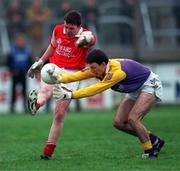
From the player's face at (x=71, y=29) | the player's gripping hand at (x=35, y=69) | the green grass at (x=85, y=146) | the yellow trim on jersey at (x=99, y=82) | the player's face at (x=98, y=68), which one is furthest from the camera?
the player's gripping hand at (x=35, y=69)

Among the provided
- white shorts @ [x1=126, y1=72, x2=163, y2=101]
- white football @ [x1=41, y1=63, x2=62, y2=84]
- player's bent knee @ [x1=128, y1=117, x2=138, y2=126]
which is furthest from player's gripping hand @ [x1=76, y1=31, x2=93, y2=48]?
player's bent knee @ [x1=128, y1=117, x2=138, y2=126]

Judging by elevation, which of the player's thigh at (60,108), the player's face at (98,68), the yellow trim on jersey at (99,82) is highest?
the player's face at (98,68)

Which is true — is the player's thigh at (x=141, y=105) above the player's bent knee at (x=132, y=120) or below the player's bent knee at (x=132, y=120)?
above

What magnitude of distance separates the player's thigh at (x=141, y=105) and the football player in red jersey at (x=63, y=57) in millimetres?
1063

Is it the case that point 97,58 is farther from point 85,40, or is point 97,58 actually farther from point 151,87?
point 151,87

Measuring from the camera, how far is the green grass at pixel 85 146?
38.5ft

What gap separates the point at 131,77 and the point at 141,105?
21.7 inches

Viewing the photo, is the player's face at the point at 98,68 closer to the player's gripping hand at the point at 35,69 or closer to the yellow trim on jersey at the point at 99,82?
the yellow trim on jersey at the point at 99,82

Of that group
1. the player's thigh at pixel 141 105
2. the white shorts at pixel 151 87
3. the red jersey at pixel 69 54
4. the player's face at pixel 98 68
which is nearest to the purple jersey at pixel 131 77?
Answer: the white shorts at pixel 151 87

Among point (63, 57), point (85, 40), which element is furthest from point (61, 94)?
point (63, 57)

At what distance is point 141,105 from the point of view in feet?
41.8

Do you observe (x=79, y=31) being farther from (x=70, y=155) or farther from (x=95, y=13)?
(x=95, y=13)

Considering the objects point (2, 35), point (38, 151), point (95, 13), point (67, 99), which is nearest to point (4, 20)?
point (2, 35)

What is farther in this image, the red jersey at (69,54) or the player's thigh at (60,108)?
the red jersey at (69,54)
